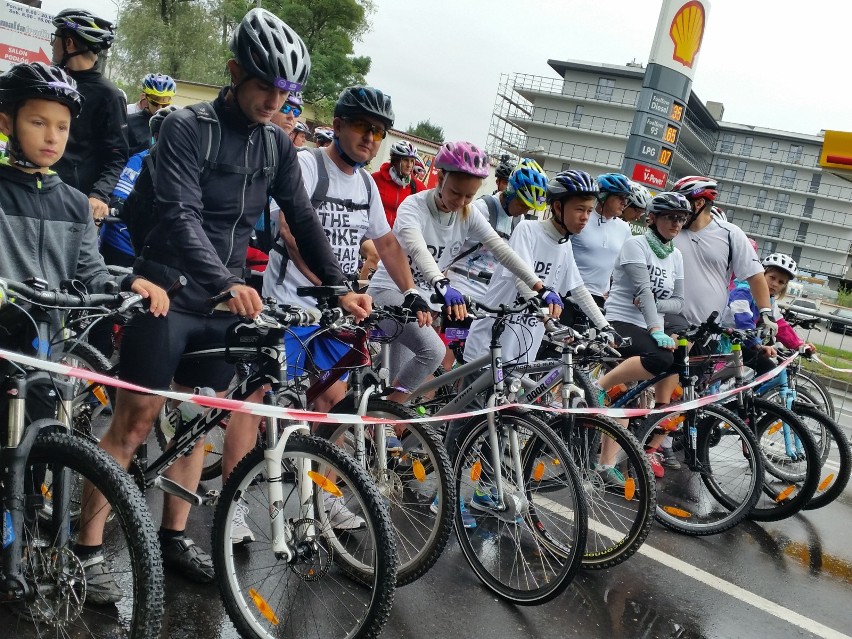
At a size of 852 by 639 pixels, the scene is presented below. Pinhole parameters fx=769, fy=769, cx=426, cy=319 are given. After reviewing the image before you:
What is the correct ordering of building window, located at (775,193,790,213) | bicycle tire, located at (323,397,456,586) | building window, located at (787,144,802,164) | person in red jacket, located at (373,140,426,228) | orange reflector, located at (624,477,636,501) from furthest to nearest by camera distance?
1. building window, located at (775,193,790,213)
2. building window, located at (787,144,802,164)
3. person in red jacket, located at (373,140,426,228)
4. orange reflector, located at (624,477,636,501)
5. bicycle tire, located at (323,397,456,586)

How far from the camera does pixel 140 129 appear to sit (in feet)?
22.8

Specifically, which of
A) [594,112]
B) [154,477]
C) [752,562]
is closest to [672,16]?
[752,562]

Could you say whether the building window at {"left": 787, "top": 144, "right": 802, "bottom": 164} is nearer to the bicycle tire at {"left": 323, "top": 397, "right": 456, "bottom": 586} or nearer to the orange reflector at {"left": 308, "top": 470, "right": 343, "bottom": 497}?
the bicycle tire at {"left": 323, "top": 397, "right": 456, "bottom": 586}

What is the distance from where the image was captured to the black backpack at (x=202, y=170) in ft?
10.4

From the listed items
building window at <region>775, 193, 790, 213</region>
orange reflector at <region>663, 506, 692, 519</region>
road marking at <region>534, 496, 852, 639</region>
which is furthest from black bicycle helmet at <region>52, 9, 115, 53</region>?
building window at <region>775, 193, 790, 213</region>

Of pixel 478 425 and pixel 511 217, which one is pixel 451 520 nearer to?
pixel 478 425

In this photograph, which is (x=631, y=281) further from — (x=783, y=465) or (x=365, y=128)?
(x=365, y=128)

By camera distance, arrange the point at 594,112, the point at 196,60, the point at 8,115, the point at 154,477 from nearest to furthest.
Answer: the point at 8,115, the point at 154,477, the point at 196,60, the point at 594,112

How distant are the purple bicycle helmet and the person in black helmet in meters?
2.37

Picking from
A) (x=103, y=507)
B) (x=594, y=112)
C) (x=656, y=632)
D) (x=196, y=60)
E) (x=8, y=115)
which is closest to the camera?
(x=103, y=507)

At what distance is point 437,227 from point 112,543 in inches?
109

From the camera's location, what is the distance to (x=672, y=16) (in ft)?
84.6

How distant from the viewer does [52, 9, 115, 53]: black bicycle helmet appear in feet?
16.8

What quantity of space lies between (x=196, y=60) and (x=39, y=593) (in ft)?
163
